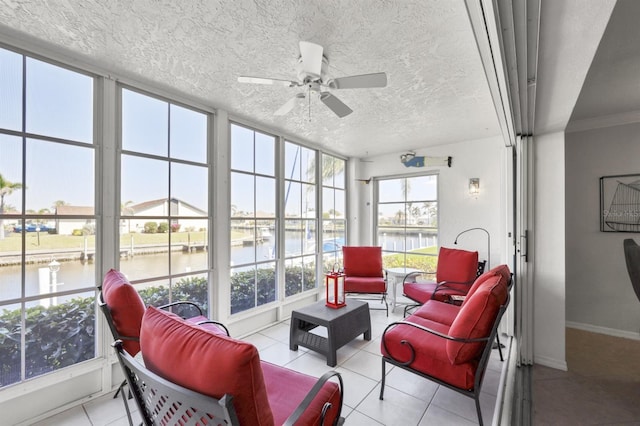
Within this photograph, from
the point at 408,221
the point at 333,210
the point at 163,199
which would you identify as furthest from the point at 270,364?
the point at 408,221

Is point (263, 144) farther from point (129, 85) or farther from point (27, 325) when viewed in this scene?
point (27, 325)

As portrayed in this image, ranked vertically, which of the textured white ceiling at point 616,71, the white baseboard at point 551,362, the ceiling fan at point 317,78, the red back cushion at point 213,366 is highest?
the textured white ceiling at point 616,71

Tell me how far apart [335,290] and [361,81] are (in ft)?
6.72

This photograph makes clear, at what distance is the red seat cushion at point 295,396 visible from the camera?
131 centimetres


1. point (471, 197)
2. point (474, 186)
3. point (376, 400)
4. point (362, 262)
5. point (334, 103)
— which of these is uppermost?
point (334, 103)

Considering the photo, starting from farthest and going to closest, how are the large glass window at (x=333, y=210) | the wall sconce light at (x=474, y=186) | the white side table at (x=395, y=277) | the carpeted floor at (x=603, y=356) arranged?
the large glass window at (x=333, y=210), the white side table at (x=395, y=277), the wall sconce light at (x=474, y=186), the carpeted floor at (x=603, y=356)

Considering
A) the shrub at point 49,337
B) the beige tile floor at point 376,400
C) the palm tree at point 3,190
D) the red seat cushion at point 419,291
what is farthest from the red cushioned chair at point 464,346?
the palm tree at point 3,190

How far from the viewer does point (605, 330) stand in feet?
10.9

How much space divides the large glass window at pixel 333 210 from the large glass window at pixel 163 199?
219 cm

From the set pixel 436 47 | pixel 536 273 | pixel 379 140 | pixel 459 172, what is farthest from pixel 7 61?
pixel 459 172

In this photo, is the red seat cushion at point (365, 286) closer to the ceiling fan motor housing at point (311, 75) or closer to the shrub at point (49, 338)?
the ceiling fan motor housing at point (311, 75)

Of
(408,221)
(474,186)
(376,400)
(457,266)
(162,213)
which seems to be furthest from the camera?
(408,221)

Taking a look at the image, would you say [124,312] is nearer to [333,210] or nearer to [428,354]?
[428,354]

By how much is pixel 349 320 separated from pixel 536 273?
74.4 inches
